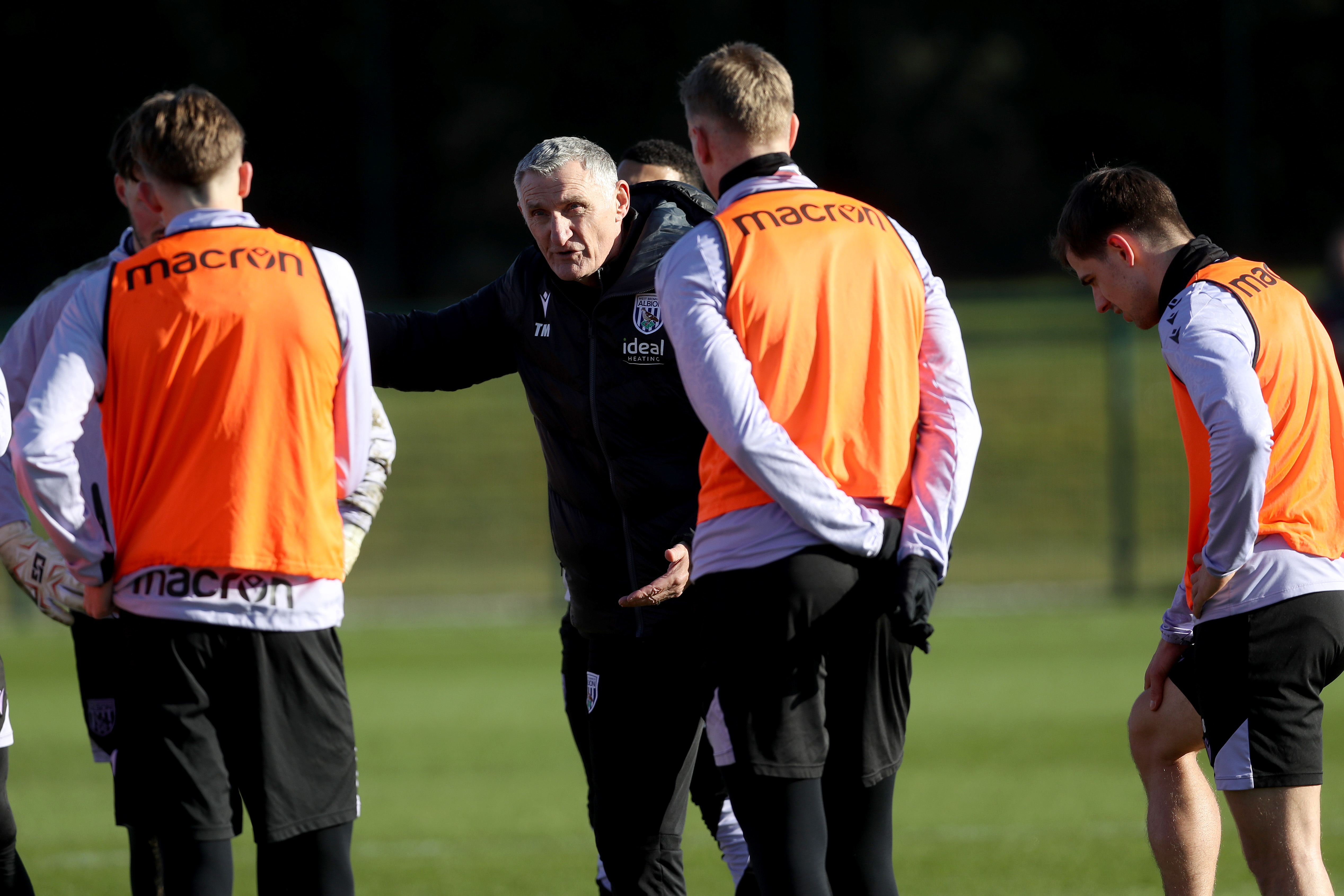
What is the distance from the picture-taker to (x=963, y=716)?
9.47m

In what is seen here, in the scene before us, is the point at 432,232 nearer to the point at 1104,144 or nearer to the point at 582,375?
the point at 1104,144

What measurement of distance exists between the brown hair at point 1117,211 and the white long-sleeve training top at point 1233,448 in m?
0.21

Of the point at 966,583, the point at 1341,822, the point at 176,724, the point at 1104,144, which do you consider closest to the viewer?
the point at 176,724

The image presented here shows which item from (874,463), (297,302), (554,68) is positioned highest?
(554,68)

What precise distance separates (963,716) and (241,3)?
17.2 metres

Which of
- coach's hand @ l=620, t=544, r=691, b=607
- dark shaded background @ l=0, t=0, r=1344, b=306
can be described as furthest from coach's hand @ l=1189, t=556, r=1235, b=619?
dark shaded background @ l=0, t=0, r=1344, b=306

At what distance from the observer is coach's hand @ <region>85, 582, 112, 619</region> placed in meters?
3.28

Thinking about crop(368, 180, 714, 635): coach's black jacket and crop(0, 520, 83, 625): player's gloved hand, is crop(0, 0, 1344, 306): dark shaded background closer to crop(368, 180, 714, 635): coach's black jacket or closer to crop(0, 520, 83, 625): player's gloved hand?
crop(368, 180, 714, 635): coach's black jacket

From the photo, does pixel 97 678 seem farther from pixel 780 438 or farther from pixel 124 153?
pixel 780 438

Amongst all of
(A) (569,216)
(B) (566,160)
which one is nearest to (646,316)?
(A) (569,216)

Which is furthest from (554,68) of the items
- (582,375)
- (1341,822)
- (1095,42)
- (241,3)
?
(582,375)

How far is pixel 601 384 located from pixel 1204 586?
147cm

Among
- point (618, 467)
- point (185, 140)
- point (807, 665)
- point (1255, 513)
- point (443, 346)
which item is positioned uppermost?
point (185, 140)

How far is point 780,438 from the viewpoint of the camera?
10.4ft
